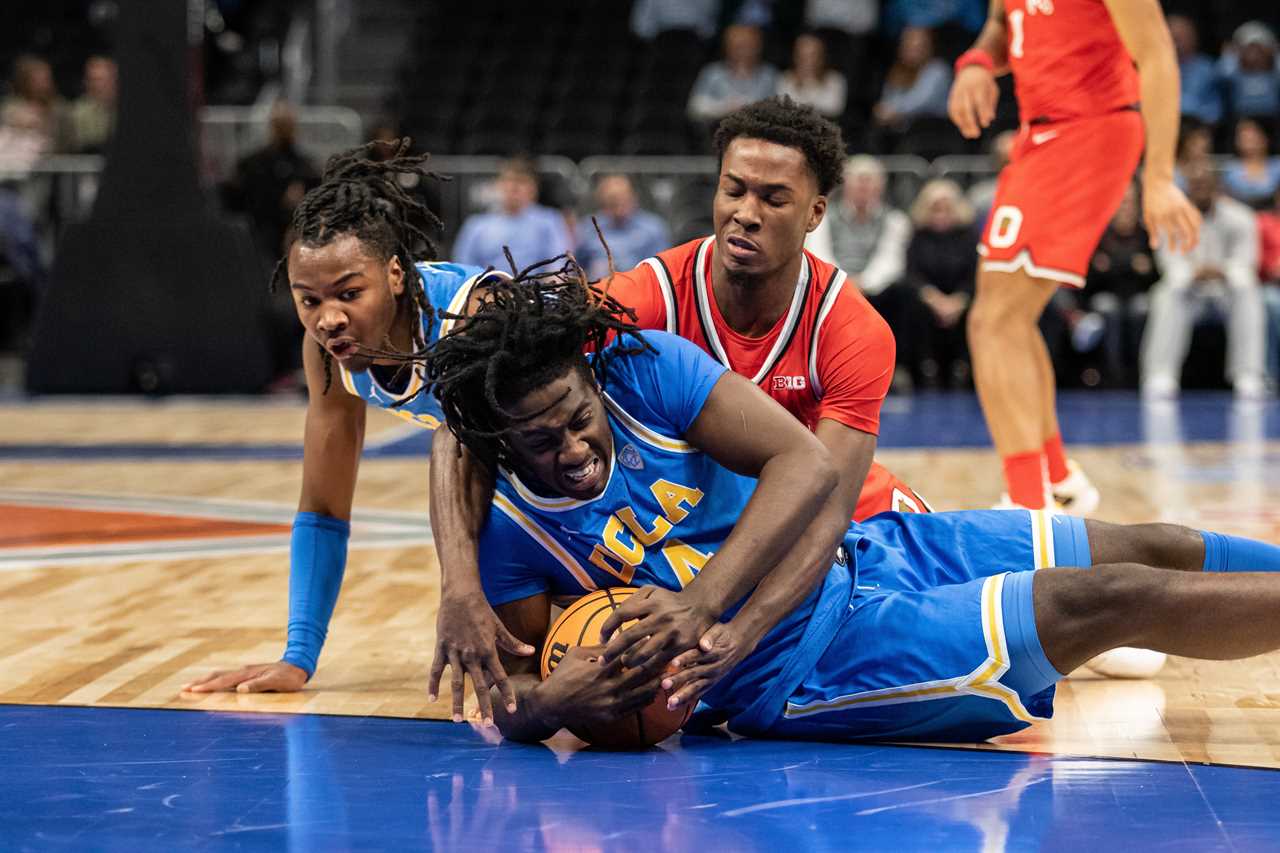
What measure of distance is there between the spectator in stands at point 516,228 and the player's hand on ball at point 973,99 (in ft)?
19.7

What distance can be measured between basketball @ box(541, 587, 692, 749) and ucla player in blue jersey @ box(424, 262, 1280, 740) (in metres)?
0.06

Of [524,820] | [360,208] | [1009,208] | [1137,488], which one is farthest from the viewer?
[1137,488]

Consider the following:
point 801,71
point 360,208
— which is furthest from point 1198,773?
point 801,71

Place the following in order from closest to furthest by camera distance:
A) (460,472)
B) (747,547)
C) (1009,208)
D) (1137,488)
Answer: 1. (747,547)
2. (460,472)
3. (1009,208)
4. (1137,488)

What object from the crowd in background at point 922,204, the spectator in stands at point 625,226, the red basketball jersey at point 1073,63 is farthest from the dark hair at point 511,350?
the spectator in stands at point 625,226

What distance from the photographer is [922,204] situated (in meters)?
11.4

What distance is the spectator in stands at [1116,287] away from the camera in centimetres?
1161

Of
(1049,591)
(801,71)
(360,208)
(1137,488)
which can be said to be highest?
(801,71)

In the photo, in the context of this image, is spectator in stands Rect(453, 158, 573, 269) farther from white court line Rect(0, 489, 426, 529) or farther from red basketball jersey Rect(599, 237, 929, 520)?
red basketball jersey Rect(599, 237, 929, 520)

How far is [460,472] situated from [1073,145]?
2570mm

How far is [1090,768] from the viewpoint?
279 cm

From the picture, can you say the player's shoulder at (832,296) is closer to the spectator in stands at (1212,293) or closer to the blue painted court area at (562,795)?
the blue painted court area at (562,795)

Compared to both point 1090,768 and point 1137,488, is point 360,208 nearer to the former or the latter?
point 1090,768

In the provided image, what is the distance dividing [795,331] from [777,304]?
0.22ft
